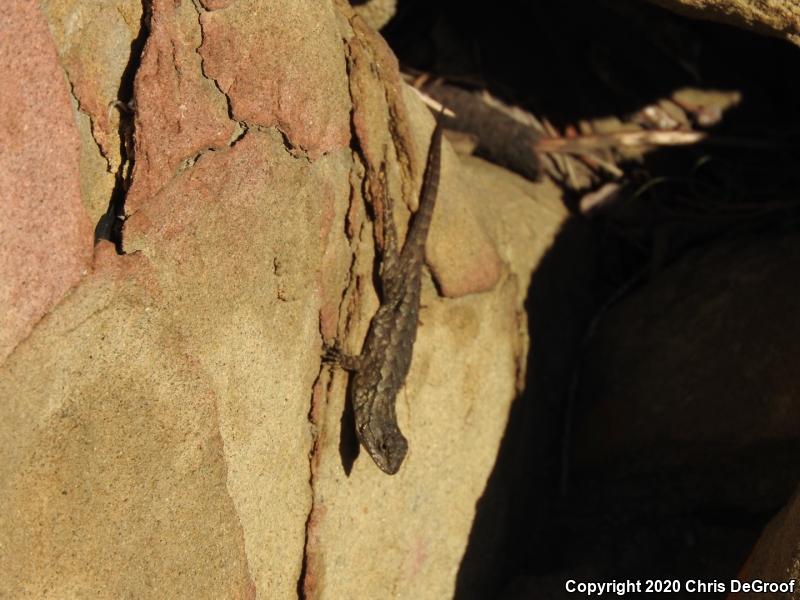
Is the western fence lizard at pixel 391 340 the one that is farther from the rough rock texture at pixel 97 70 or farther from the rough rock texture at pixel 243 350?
the rough rock texture at pixel 97 70

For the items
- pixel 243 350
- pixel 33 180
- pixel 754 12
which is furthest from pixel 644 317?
Result: pixel 33 180

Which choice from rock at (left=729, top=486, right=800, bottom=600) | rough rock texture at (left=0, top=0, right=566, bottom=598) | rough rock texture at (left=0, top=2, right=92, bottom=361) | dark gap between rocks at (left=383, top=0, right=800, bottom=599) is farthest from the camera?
dark gap between rocks at (left=383, top=0, right=800, bottom=599)

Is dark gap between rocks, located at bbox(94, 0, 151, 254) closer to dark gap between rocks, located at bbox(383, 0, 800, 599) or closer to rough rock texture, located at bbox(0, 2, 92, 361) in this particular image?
rough rock texture, located at bbox(0, 2, 92, 361)

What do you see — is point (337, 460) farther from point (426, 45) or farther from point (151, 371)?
point (426, 45)

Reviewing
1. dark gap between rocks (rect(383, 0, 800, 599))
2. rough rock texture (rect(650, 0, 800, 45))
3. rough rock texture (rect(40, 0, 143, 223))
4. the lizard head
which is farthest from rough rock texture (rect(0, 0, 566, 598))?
rough rock texture (rect(650, 0, 800, 45))

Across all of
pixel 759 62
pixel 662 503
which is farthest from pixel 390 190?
pixel 759 62

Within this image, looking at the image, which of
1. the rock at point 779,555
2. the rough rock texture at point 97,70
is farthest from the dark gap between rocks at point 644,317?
the rough rock texture at point 97,70

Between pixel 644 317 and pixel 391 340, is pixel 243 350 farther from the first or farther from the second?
pixel 644 317
